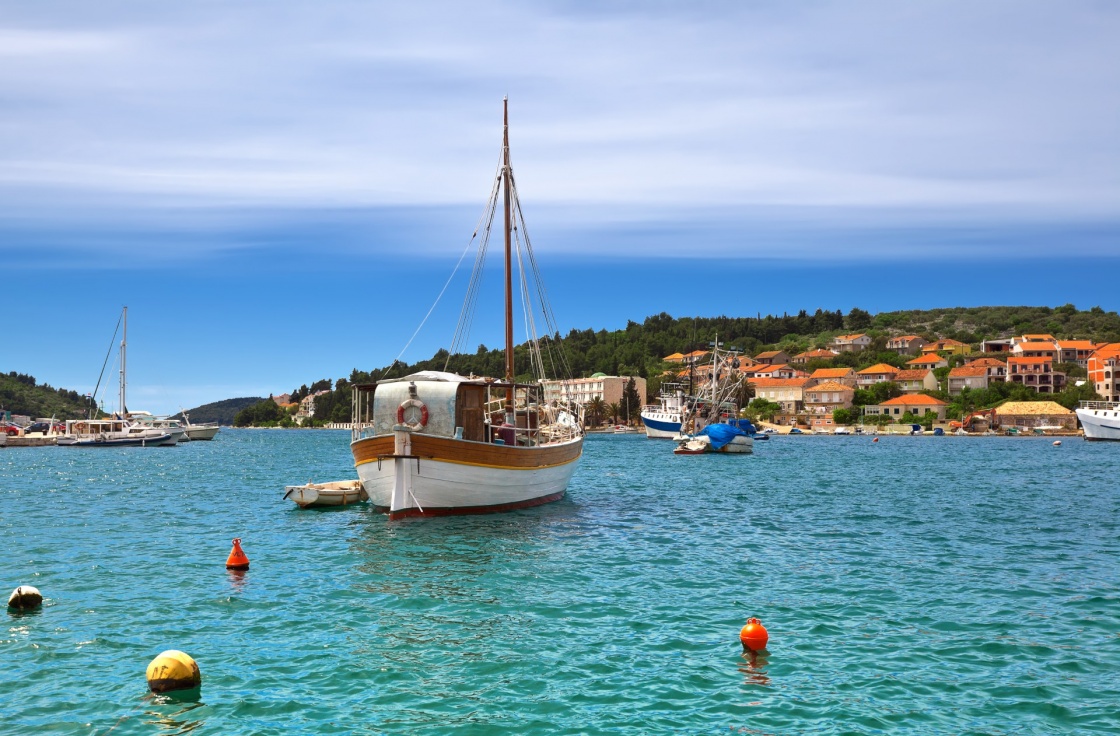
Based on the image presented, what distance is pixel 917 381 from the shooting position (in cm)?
18925

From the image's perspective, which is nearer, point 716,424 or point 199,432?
point 716,424

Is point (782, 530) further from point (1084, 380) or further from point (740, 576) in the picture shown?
point (1084, 380)

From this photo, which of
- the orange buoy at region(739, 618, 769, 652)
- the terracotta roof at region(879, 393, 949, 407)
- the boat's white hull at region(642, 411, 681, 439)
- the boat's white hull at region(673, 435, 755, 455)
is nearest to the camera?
the orange buoy at region(739, 618, 769, 652)

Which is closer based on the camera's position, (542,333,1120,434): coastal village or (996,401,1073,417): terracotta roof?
(996,401,1073,417): terracotta roof

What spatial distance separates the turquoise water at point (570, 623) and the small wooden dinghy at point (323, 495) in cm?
242

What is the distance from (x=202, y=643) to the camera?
14258 millimetres

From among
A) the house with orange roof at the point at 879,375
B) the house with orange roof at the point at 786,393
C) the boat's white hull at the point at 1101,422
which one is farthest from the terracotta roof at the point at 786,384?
the boat's white hull at the point at 1101,422

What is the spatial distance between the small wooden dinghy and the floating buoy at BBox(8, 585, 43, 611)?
1903cm

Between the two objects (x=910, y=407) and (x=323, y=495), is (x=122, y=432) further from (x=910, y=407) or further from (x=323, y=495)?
(x=910, y=407)

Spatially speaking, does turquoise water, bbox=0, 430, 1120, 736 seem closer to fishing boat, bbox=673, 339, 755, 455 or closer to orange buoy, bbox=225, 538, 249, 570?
orange buoy, bbox=225, 538, 249, 570

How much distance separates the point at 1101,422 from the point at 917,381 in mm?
77788

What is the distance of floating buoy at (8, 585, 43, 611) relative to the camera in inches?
651

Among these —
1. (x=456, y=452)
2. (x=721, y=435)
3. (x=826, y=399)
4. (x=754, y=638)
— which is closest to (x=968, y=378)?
(x=826, y=399)

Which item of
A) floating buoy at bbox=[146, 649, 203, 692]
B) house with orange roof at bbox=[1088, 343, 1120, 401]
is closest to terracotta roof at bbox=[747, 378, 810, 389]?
house with orange roof at bbox=[1088, 343, 1120, 401]
